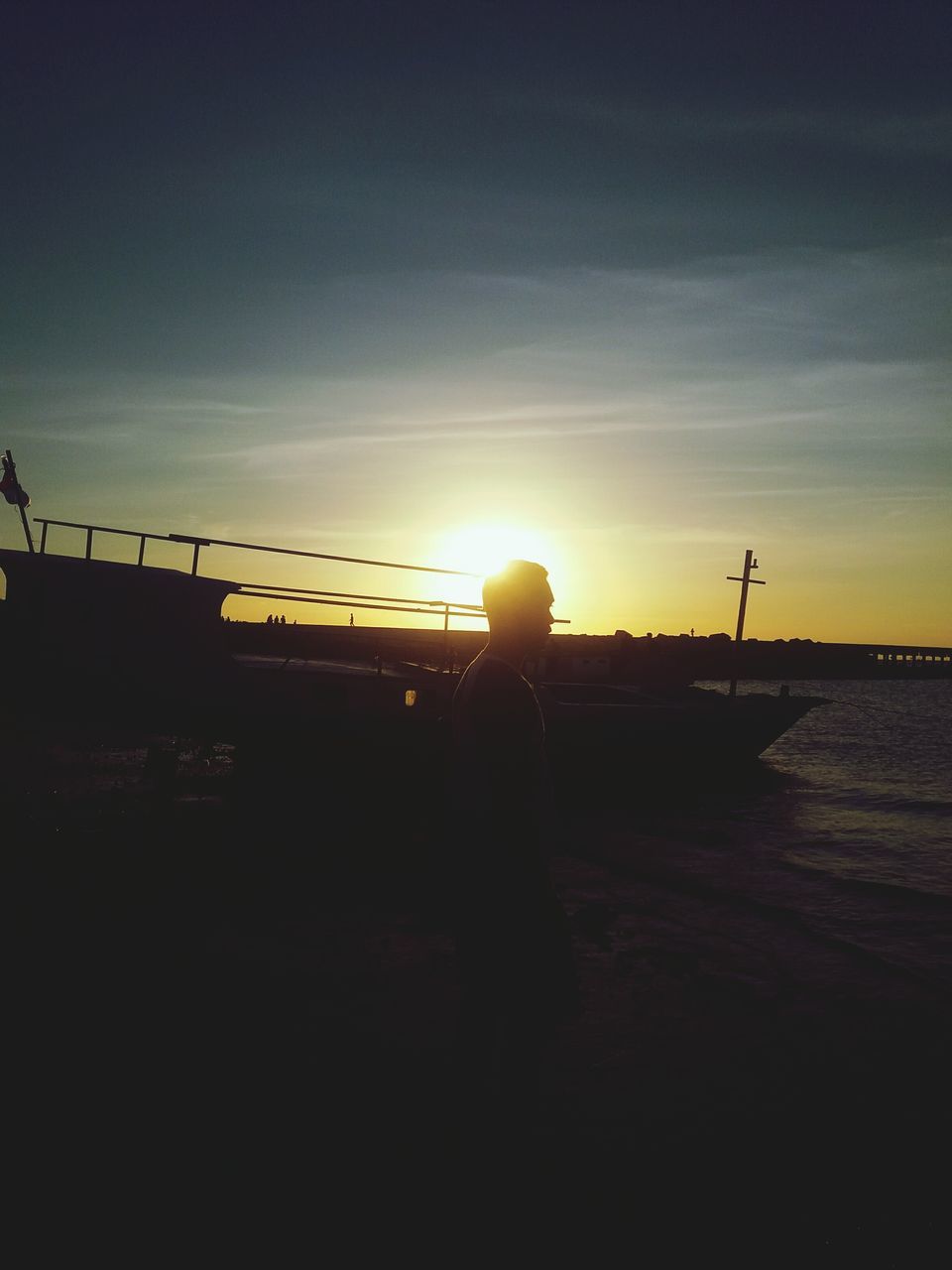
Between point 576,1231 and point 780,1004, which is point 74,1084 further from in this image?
point 780,1004

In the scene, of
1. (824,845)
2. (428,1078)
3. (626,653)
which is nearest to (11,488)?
(428,1078)

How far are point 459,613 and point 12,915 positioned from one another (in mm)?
8611

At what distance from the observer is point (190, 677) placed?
13.7m

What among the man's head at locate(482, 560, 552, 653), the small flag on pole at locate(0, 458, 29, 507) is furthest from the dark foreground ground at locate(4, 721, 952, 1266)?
the small flag on pole at locate(0, 458, 29, 507)

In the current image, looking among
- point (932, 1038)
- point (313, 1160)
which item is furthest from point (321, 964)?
point (932, 1038)

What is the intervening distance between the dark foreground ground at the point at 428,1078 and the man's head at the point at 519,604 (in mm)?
2041

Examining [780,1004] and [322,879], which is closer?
[780,1004]

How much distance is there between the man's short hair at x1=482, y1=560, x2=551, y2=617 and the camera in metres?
3.64

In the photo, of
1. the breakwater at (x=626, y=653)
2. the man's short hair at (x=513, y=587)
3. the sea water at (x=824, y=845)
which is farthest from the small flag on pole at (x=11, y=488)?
the man's short hair at (x=513, y=587)

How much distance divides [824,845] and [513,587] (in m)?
13.2

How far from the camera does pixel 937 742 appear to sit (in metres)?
39.2

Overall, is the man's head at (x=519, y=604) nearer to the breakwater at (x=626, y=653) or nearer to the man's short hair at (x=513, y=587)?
the man's short hair at (x=513, y=587)

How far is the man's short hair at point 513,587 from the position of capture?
3.64 m

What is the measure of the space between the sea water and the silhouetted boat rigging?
3.54m
